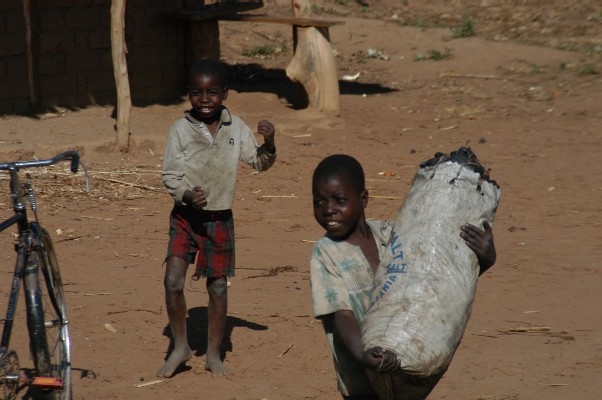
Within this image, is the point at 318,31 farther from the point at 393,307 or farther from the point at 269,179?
the point at 393,307

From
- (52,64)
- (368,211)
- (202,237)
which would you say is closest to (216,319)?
(202,237)

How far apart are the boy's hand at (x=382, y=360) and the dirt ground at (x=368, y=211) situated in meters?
2.01

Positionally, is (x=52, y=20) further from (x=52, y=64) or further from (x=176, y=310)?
(x=176, y=310)

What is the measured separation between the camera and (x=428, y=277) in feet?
9.80

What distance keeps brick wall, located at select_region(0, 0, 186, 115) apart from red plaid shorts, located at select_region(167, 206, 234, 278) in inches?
249

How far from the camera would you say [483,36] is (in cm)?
1744

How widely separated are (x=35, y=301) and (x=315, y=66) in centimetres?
822

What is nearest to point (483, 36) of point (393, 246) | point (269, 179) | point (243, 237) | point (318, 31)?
point (318, 31)

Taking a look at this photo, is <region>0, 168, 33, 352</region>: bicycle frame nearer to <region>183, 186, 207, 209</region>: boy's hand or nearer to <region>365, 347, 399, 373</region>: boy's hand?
<region>183, 186, 207, 209</region>: boy's hand

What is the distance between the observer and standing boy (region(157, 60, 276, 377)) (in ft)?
15.3

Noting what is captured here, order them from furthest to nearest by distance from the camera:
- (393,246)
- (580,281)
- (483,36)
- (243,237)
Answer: (483,36), (243,237), (580,281), (393,246)

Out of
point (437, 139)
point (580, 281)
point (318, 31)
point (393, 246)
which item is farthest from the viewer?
point (318, 31)

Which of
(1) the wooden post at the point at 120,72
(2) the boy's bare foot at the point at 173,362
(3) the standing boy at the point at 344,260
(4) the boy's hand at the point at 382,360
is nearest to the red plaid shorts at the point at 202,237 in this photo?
(2) the boy's bare foot at the point at 173,362

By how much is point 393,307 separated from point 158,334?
2.83m
